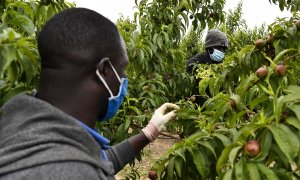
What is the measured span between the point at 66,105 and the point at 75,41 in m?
0.21

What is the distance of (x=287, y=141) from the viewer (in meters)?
1.38

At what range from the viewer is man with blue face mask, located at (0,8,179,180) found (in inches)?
45.3

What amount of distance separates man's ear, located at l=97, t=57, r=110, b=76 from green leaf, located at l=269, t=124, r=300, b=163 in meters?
0.63

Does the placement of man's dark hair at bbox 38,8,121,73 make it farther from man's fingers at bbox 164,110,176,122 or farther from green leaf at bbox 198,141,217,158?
man's fingers at bbox 164,110,176,122

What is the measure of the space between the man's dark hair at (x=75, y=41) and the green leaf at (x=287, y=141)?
66 cm

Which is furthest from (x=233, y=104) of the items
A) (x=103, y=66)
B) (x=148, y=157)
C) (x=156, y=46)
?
(x=148, y=157)

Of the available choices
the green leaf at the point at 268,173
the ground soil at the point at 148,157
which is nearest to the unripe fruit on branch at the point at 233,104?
the green leaf at the point at 268,173

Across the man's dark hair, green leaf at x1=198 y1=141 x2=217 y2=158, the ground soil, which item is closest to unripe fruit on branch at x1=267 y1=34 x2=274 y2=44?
green leaf at x1=198 y1=141 x2=217 y2=158

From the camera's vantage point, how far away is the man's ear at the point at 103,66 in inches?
53.2

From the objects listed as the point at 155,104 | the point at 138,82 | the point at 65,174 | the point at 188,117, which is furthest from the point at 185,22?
the point at 65,174

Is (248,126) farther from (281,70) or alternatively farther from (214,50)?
(214,50)

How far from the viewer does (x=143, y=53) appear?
3111 mm

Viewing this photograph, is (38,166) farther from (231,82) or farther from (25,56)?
(231,82)

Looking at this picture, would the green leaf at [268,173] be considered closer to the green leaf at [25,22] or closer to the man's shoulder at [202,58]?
the green leaf at [25,22]
